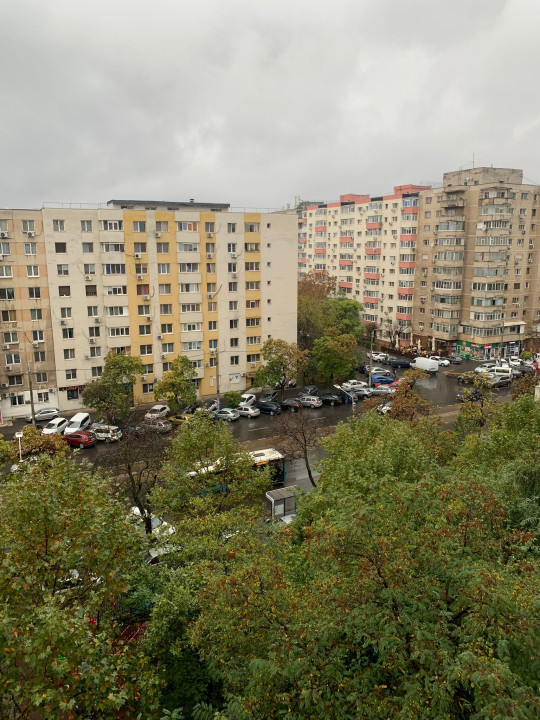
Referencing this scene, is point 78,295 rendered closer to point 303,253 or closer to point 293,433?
point 293,433

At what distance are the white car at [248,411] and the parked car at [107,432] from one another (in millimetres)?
11246

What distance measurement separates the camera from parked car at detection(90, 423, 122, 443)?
41.5 meters

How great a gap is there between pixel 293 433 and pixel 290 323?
2681 cm

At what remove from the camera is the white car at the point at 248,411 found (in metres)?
47.7

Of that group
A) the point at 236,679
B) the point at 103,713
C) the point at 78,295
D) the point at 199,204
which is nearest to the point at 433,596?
the point at 236,679

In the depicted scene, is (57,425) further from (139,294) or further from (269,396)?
(269,396)

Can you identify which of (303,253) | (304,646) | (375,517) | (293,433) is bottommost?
(293,433)

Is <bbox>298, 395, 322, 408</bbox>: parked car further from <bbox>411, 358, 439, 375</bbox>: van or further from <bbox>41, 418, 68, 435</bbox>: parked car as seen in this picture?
<bbox>41, 418, 68, 435</bbox>: parked car

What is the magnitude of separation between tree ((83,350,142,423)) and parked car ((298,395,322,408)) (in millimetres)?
15329

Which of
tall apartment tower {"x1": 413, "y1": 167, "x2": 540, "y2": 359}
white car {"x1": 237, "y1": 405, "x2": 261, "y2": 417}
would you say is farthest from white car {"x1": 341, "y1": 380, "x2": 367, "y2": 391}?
tall apartment tower {"x1": 413, "y1": 167, "x2": 540, "y2": 359}

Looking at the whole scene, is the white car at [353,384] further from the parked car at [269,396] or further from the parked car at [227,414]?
the parked car at [227,414]

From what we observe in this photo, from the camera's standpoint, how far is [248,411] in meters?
47.7

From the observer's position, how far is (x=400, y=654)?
906cm

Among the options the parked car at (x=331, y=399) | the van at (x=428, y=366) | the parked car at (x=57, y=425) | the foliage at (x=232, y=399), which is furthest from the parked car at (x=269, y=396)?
the parked car at (x=57, y=425)
